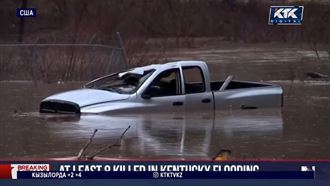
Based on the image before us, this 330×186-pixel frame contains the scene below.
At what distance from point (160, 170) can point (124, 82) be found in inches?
341

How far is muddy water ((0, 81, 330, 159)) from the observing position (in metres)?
10.6

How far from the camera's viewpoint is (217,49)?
35531mm

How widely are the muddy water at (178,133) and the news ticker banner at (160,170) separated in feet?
11.9

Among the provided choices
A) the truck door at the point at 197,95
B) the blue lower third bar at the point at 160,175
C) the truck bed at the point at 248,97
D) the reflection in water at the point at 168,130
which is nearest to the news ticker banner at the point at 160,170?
the blue lower third bar at the point at 160,175

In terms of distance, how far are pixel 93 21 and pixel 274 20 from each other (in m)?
11.9

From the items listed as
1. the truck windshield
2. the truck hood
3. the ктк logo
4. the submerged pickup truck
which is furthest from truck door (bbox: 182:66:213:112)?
the ктк logo

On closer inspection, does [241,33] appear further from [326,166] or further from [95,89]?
[326,166]

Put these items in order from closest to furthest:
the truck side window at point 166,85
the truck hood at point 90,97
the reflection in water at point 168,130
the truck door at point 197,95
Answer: the reflection in water at point 168,130
the truck hood at point 90,97
the truck side window at point 166,85
the truck door at point 197,95

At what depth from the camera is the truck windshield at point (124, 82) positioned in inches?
558

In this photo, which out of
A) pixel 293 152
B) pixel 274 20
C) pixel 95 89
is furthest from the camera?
pixel 274 20

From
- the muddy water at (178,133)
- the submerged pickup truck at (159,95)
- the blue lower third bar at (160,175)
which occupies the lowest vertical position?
the muddy water at (178,133)

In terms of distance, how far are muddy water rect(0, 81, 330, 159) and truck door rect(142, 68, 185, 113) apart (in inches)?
7.6

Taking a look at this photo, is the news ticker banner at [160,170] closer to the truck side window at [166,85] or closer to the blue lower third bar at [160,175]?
the blue lower third bar at [160,175]

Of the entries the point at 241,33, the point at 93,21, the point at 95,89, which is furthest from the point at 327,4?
the point at 95,89
